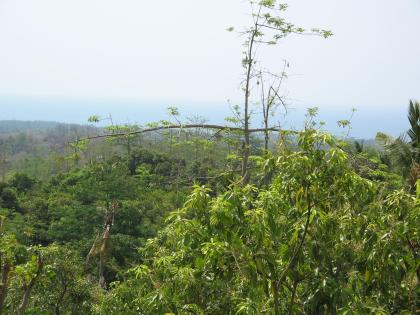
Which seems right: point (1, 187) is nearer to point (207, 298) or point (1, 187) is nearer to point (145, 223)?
point (145, 223)

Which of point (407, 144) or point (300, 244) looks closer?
point (300, 244)

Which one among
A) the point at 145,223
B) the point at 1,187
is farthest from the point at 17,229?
the point at 1,187

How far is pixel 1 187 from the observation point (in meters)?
22.9

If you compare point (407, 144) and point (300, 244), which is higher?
point (300, 244)

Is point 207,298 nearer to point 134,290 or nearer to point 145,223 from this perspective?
point 134,290

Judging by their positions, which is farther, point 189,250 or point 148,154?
point 148,154

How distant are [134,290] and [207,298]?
0.83 meters

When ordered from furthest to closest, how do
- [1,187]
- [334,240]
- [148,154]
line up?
[148,154] < [1,187] < [334,240]

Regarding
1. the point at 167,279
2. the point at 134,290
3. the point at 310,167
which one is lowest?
the point at 134,290

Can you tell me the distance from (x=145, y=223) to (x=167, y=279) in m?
14.7

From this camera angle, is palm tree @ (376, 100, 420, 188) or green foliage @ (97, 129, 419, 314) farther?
palm tree @ (376, 100, 420, 188)

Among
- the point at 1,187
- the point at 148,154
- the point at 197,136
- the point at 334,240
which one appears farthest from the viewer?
the point at 148,154

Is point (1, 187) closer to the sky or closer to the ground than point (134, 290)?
closer to the ground

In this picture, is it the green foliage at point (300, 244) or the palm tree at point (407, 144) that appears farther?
the palm tree at point (407, 144)
